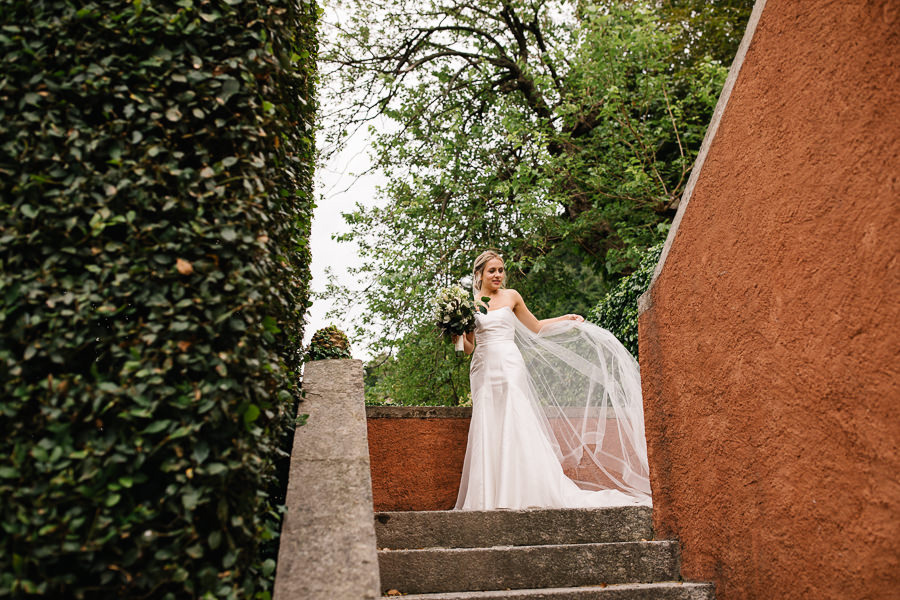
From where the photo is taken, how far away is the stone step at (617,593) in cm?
341

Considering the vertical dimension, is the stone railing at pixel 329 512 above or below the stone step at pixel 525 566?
above

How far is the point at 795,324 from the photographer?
3.00m

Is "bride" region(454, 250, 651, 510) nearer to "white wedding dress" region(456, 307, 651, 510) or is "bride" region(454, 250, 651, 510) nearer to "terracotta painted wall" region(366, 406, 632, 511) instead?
"white wedding dress" region(456, 307, 651, 510)

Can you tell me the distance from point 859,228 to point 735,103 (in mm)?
1205

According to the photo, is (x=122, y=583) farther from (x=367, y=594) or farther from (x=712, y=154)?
(x=712, y=154)

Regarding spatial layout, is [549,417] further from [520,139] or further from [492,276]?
[520,139]

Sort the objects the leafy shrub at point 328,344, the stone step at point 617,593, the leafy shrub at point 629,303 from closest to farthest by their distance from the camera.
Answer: the stone step at point 617,593
the leafy shrub at point 328,344
the leafy shrub at point 629,303

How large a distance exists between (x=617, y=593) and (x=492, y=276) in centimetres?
397

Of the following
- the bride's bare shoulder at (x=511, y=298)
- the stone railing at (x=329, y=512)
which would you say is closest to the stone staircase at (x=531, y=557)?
the stone railing at (x=329, y=512)

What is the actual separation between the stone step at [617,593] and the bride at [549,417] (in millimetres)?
1881

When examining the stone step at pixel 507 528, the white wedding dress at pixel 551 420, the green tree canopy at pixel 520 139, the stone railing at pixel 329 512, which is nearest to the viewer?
the stone railing at pixel 329 512

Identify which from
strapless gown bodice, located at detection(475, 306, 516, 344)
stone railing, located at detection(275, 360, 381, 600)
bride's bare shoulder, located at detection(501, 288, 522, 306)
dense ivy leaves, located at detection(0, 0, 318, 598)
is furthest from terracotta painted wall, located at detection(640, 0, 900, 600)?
bride's bare shoulder, located at detection(501, 288, 522, 306)

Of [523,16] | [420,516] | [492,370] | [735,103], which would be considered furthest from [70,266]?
→ [523,16]

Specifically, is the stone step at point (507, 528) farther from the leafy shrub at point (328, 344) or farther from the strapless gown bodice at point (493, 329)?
the strapless gown bodice at point (493, 329)
